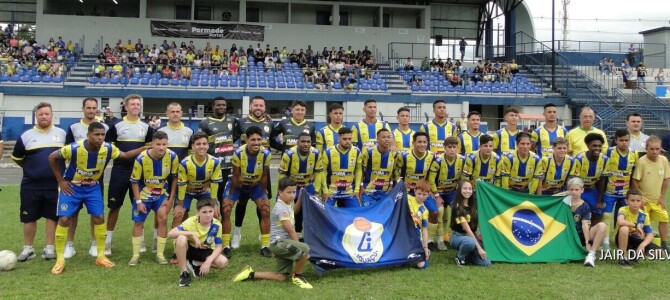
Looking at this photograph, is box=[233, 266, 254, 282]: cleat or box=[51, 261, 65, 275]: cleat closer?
box=[233, 266, 254, 282]: cleat

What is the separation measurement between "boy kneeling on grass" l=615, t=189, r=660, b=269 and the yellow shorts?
370 mm

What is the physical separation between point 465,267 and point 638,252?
2.44 meters

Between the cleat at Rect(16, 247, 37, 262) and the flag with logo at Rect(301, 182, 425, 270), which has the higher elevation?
the flag with logo at Rect(301, 182, 425, 270)

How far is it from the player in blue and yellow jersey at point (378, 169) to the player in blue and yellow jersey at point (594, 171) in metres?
2.94

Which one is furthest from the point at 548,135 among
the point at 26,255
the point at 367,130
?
the point at 26,255

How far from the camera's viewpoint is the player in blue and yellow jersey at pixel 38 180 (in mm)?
7285

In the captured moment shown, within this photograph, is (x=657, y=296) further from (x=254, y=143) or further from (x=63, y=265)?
(x=63, y=265)

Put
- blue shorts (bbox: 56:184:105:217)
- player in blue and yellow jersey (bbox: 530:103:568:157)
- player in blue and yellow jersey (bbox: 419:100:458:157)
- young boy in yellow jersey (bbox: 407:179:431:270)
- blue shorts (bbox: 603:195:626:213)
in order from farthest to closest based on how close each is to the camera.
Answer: player in blue and yellow jersey (bbox: 530:103:568:157) < player in blue and yellow jersey (bbox: 419:100:458:157) < blue shorts (bbox: 603:195:626:213) < young boy in yellow jersey (bbox: 407:179:431:270) < blue shorts (bbox: 56:184:105:217)

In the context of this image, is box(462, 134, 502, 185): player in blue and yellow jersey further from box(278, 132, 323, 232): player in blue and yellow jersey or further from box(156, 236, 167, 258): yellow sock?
box(156, 236, 167, 258): yellow sock

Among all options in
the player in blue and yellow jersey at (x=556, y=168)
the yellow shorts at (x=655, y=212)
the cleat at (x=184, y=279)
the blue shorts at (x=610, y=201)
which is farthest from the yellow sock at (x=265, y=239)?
the yellow shorts at (x=655, y=212)

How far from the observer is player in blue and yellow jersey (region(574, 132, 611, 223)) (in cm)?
800

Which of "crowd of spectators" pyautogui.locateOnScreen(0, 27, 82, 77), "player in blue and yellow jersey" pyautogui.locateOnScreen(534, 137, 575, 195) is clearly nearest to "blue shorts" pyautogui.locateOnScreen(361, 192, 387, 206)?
"player in blue and yellow jersey" pyautogui.locateOnScreen(534, 137, 575, 195)

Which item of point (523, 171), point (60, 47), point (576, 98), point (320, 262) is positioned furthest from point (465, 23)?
point (320, 262)

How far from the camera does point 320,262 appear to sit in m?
6.42
